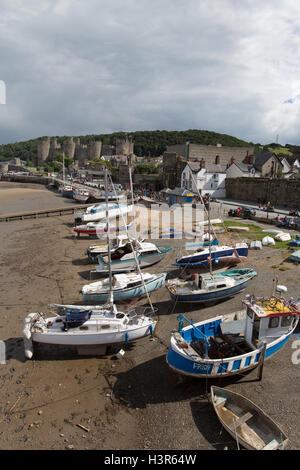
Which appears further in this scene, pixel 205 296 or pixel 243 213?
pixel 243 213

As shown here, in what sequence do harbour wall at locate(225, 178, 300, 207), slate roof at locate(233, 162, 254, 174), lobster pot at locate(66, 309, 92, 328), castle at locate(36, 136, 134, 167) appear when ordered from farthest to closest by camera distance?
castle at locate(36, 136, 134, 167) → slate roof at locate(233, 162, 254, 174) → harbour wall at locate(225, 178, 300, 207) → lobster pot at locate(66, 309, 92, 328)

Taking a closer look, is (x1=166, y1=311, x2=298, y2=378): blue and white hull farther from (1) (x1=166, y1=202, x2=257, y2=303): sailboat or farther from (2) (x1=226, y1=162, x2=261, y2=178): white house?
(2) (x1=226, y1=162, x2=261, y2=178): white house

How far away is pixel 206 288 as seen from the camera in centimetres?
1491

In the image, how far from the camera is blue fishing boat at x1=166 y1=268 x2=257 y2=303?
580 inches

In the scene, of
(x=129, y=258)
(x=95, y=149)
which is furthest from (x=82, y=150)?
(x=129, y=258)

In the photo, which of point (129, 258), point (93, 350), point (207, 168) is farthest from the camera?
point (207, 168)

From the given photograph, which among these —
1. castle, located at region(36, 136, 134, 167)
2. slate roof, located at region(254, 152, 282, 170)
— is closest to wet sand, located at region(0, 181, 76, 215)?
slate roof, located at region(254, 152, 282, 170)

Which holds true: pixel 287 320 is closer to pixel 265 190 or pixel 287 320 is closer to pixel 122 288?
pixel 122 288

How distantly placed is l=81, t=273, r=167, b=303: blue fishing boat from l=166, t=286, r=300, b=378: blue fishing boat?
15.1ft

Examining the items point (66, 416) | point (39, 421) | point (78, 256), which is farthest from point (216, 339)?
point (78, 256)

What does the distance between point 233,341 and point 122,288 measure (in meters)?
6.67

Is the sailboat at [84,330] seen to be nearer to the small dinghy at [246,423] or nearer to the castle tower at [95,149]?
the small dinghy at [246,423]
